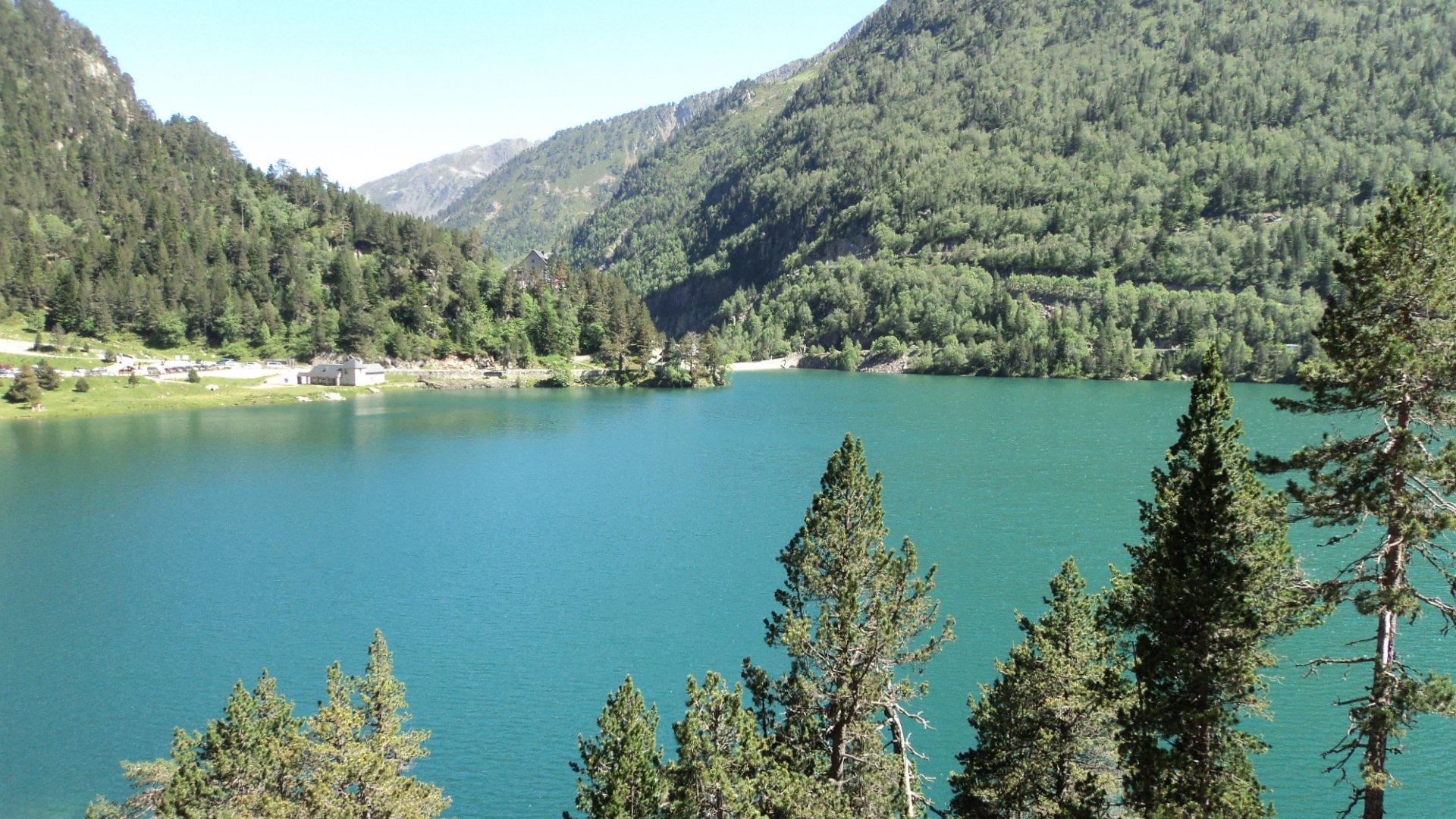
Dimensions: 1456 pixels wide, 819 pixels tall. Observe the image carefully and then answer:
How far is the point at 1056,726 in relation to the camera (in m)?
18.1

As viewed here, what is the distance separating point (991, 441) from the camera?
89000mm

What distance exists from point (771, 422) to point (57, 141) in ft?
566

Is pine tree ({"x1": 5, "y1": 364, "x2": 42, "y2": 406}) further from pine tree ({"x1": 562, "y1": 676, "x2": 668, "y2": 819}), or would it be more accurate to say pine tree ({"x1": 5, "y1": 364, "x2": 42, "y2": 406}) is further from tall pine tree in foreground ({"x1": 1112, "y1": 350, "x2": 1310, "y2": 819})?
tall pine tree in foreground ({"x1": 1112, "y1": 350, "x2": 1310, "y2": 819})

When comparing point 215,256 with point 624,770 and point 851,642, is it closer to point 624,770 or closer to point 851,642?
point 624,770

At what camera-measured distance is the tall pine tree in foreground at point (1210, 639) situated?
1427 centimetres

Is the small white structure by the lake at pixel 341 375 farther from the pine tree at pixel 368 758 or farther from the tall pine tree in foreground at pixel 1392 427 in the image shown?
the tall pine tree in foreground at pixel 1392 427

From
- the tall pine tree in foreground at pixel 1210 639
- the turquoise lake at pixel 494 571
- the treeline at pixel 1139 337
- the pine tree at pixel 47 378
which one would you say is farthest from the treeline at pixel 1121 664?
the treeline at pixel 1139 337

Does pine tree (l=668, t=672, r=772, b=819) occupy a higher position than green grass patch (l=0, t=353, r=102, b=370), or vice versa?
green grass patch (l=0, t=353, r=102, b=370)

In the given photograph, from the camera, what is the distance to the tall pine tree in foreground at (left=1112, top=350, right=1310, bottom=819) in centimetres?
1427

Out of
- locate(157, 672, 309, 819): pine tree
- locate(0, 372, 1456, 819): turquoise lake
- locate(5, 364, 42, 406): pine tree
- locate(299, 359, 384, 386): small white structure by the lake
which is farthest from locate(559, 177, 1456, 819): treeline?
locate(299, 359, 384, 386): small white structure by the lake

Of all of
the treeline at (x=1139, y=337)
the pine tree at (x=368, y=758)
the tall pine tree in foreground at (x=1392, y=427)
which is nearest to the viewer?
the tall pine tree in foreground at (x=1392, y=427)

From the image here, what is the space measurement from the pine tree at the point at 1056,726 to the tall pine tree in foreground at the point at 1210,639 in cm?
192

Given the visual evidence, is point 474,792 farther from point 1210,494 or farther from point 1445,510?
point 1445,510

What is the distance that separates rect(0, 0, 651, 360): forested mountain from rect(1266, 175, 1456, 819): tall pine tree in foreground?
142419mm
